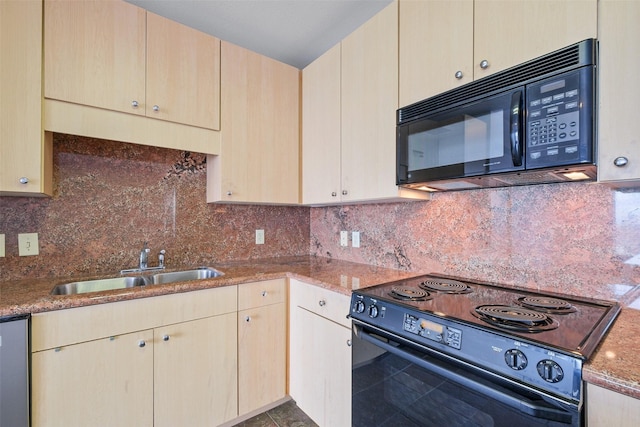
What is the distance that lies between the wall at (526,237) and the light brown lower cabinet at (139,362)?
1172 millimetres

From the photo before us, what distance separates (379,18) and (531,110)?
1.04 metres

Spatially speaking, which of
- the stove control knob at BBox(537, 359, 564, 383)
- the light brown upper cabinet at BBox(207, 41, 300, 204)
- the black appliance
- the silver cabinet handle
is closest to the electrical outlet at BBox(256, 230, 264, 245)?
the light brown upper cabinet at BBox(207, 41, 300, 204)

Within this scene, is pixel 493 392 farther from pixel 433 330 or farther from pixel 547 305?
pixel 547 305

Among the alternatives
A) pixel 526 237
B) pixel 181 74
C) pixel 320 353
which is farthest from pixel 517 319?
pixel 181 74

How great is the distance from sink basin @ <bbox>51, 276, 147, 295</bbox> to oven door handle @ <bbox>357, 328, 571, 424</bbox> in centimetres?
151

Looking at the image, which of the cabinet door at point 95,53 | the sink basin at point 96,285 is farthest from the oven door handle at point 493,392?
the cabinet door at point 95,53

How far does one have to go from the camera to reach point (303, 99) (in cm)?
229

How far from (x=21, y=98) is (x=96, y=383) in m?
1.35

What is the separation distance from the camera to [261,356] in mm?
1805

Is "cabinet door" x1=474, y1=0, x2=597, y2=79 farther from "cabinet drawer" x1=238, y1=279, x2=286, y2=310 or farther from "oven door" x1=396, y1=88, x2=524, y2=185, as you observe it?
"cabinet drawer" x1=238, y1=279, x2=286, y2=310

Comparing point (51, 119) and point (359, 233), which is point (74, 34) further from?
point (359, 233)

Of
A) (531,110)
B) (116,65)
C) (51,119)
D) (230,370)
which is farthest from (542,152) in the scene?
(51,119)

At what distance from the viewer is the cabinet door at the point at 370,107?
1.62 m

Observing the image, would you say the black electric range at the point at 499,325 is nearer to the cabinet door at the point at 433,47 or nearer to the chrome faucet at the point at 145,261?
the cabinet door at the point at 433,47
